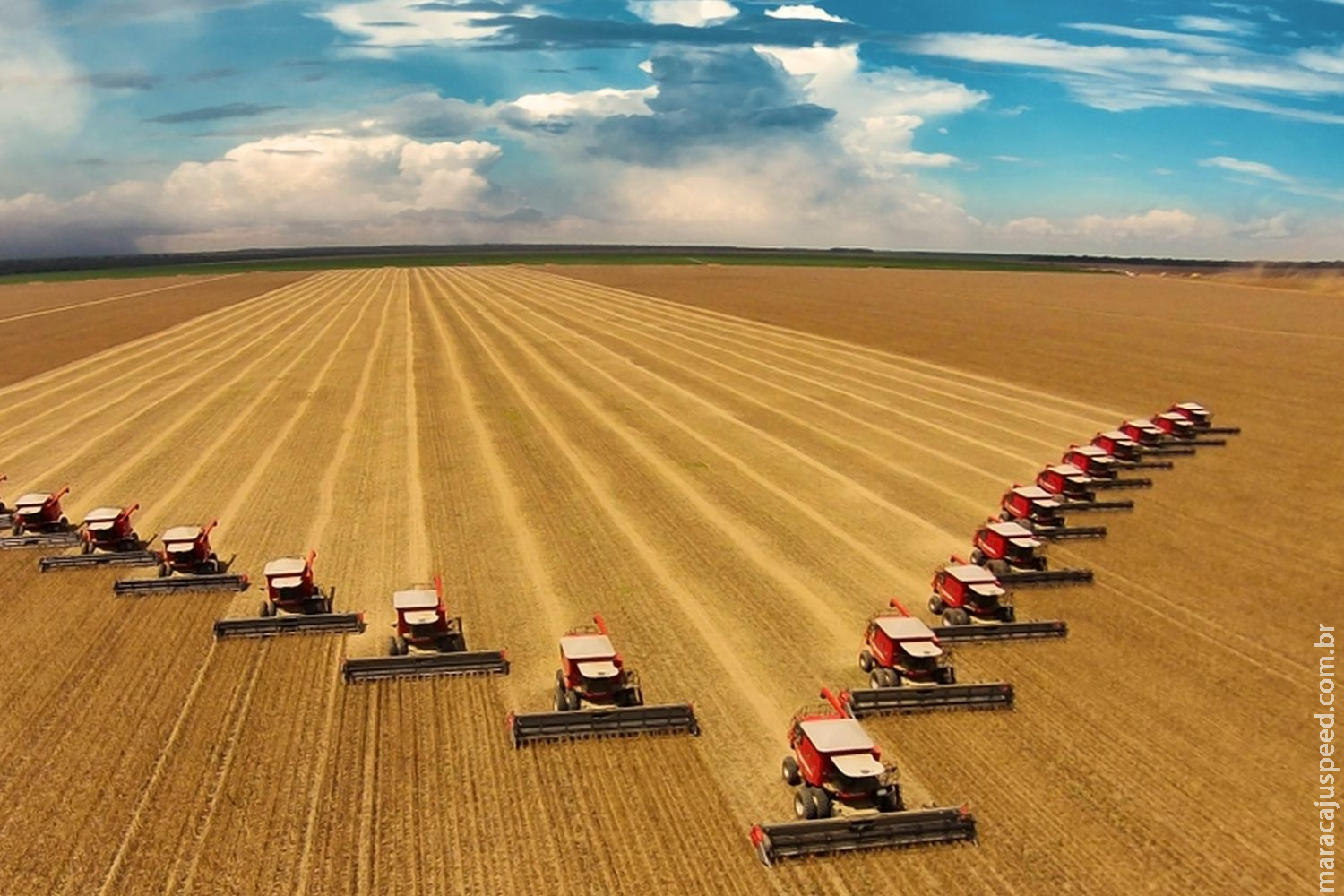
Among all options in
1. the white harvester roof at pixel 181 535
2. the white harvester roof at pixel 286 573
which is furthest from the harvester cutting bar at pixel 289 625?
the white harvester roof at pixel 181 535

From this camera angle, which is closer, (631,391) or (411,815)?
(411,815)

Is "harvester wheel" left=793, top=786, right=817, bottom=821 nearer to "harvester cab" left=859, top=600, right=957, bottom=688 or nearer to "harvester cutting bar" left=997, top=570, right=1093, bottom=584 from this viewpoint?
"harvester cab" left=859, top=600, right=957, bottom=688

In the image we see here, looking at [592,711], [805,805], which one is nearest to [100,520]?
[592,711]

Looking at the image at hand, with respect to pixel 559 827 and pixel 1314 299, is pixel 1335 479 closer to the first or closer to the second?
pixel 559 827

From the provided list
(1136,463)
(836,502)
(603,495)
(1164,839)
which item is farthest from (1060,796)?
(1136,463)

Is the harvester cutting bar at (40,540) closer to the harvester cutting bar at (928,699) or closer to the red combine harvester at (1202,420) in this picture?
the harvester cutting bar at (928,699)
